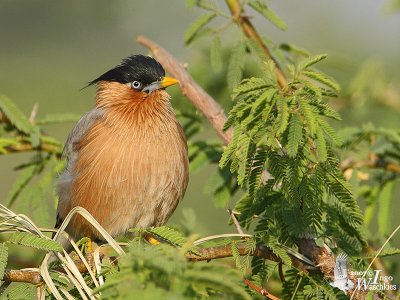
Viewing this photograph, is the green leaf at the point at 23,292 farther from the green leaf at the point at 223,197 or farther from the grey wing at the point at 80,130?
the green leaf at the point at 223,197

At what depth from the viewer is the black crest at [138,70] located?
20.3 feet

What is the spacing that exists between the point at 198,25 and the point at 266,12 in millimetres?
564

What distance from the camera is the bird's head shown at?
20.3 feet

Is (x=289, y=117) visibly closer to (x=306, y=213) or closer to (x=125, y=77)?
(x=306, y=213)

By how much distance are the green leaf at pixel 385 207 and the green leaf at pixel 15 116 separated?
301cm

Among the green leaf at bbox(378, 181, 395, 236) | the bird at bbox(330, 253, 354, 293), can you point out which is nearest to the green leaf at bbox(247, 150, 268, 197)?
the bird at bbox(330, 253, 354, 293)

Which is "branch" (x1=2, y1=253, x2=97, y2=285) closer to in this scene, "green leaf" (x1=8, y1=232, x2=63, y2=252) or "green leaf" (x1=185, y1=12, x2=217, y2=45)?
"green leaf" (x1=8, y1=232, x2=63, y2=252)

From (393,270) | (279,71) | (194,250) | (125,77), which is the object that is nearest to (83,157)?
(125,77)

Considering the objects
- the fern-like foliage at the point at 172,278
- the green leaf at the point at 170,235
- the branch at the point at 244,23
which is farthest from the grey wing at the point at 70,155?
the fern-like foliage at the point at 172,278

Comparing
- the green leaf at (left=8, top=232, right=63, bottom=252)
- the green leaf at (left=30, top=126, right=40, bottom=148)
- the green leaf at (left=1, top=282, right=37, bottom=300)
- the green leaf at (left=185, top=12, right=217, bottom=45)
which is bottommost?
the green leaf at (left=1, top=282, right=37, bottom=300)

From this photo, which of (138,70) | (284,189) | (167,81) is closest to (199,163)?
(167,81)

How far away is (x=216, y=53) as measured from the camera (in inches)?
245

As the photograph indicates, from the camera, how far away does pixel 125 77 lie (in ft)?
21.0

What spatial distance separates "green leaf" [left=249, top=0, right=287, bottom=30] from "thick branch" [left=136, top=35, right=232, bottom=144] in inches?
30.7
